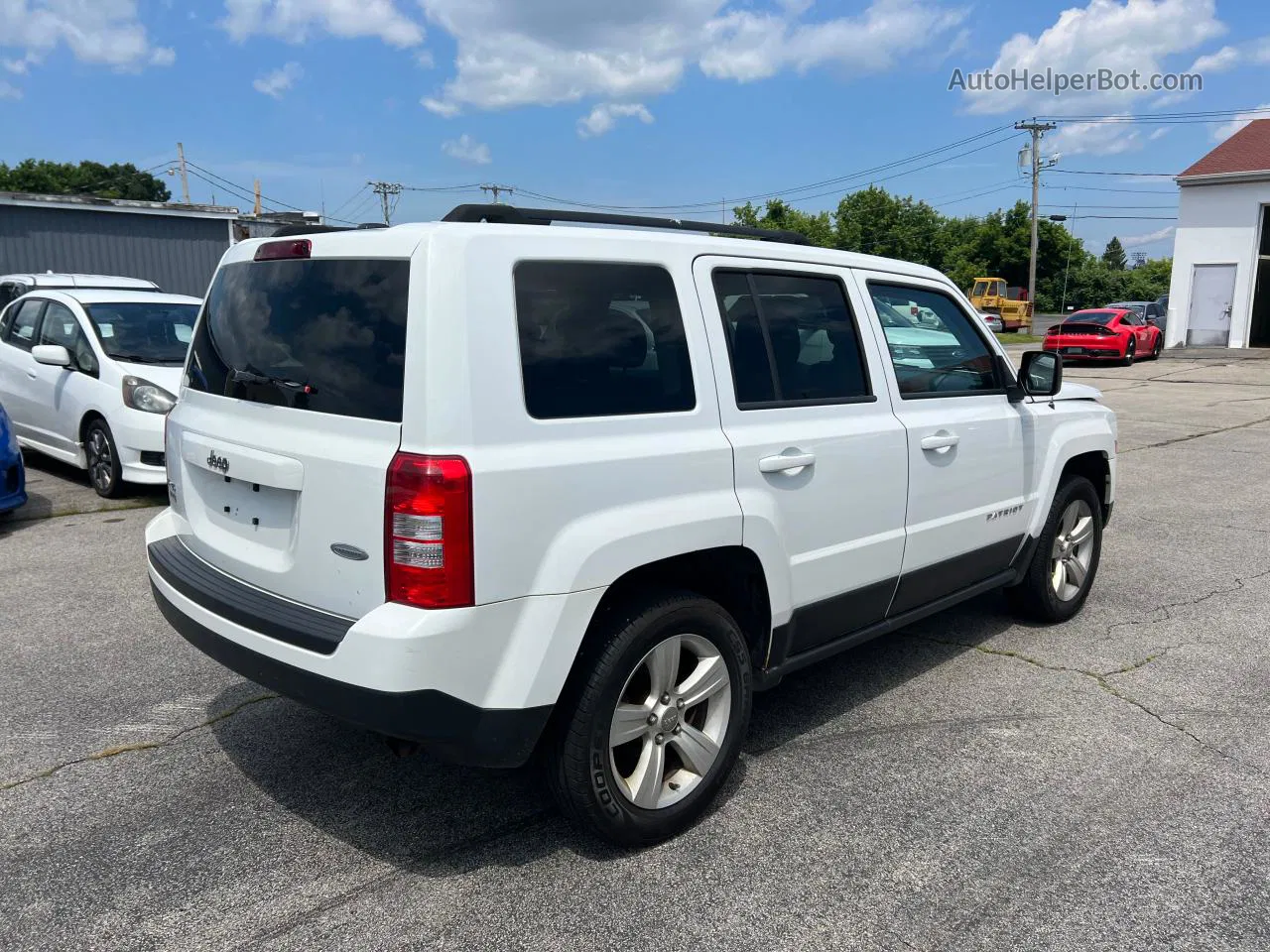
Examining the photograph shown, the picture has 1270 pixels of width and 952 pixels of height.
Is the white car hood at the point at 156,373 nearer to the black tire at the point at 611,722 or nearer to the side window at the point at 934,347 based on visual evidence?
the side window at the point at 934,347

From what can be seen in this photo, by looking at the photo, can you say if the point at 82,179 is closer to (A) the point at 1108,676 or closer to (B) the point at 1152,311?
(B) the point at 1152,311

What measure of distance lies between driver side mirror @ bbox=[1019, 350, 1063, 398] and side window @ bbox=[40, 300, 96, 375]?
719cm

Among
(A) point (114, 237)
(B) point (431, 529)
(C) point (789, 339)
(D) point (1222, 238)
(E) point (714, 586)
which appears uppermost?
(D) point (1222, 238)

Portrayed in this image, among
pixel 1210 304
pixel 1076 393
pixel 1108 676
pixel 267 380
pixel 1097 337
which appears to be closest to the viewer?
pixel 267 380

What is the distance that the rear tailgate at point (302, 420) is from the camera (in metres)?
2.70

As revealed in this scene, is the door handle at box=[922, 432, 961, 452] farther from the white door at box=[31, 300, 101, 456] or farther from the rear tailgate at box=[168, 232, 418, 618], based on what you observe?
the white door at box=[31, 300, 101, 456]

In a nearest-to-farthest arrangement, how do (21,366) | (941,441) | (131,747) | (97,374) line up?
1. (131,747)
2. (941,441)
3. (97,374)
4. (21,366)

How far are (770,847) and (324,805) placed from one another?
59.1 inches

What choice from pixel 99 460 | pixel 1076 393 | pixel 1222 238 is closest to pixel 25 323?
pixel 99 460

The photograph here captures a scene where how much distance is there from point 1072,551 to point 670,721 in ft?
10.2

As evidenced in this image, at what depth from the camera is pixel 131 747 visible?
3.75 meters

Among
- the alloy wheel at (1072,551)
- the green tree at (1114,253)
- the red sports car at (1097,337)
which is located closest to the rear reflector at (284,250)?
the alloy wheel at (1072,551)

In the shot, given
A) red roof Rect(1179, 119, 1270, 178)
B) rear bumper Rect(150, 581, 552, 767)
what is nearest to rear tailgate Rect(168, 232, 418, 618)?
rear bumper Rect(150, 581, 552, 767)

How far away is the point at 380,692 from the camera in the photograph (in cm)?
260
